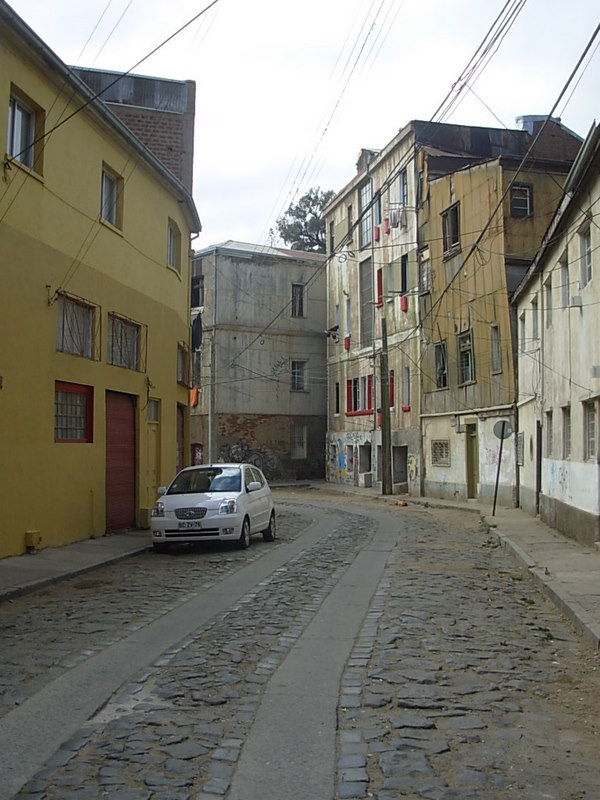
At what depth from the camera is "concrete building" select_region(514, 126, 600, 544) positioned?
1457 cm

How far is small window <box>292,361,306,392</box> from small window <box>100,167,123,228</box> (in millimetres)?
28640

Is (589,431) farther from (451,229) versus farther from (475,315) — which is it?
(451,229)

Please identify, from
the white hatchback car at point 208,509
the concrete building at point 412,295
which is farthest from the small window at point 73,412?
the concrete building at point 412,295

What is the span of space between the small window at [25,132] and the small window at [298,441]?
32.4 metres

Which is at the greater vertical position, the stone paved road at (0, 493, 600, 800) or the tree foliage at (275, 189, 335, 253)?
the tree foliage at (275, 189, 335, 253)

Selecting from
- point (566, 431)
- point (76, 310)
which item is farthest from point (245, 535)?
point (566, 431)

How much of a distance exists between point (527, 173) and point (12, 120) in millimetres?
18760

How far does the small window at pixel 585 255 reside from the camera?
15.2 m

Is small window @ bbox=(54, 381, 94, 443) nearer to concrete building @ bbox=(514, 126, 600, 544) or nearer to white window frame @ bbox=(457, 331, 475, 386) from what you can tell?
concrete building @ bbox=(514, 126, 600, 544)

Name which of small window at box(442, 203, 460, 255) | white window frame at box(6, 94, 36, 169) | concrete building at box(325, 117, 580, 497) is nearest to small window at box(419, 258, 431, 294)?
concrete building at box(325, 117, 580, 497)

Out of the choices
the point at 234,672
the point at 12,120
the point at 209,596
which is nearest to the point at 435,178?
the point at 12,120

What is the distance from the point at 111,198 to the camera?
17922 millimetres

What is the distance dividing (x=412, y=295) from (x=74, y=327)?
20.6 meters

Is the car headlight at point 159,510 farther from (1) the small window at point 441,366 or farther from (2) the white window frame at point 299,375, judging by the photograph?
(2) the white window frame at point 299,375
